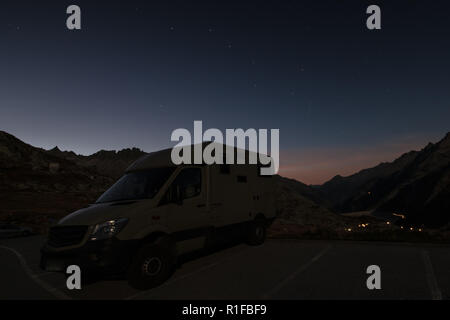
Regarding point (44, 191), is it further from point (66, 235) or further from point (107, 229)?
point (107, 229)

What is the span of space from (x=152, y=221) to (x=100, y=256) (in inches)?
42.3

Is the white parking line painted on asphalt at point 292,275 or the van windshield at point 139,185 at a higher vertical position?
the van windshield at point 139,185

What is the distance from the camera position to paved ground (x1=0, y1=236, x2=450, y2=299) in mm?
5043

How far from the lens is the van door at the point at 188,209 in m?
6.00

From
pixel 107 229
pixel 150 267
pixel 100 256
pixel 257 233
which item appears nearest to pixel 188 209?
pixel 150 267

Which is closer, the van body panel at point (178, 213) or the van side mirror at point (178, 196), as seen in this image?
the van body panel at point (178, 213)

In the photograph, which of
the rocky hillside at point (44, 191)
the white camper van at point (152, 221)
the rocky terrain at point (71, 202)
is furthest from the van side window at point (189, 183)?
the rocky hillside at point (44, 191)

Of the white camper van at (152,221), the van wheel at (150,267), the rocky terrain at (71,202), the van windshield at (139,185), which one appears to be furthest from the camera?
the rocky terrain at (71,202)

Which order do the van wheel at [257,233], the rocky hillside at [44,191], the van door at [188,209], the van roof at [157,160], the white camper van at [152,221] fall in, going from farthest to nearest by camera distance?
the rocky hillside at [44,191]
the van wheel at [257,233]
the van roof at [157,160]
the van door at [188,209]
the white camper van at [152,221]

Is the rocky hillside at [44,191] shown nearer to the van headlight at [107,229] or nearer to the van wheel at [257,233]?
the van wheel at [257,233]

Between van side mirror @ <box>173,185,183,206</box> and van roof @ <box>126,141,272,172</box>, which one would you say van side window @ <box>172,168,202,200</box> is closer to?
van side mirror @ <box>173,185,183,206</box>
